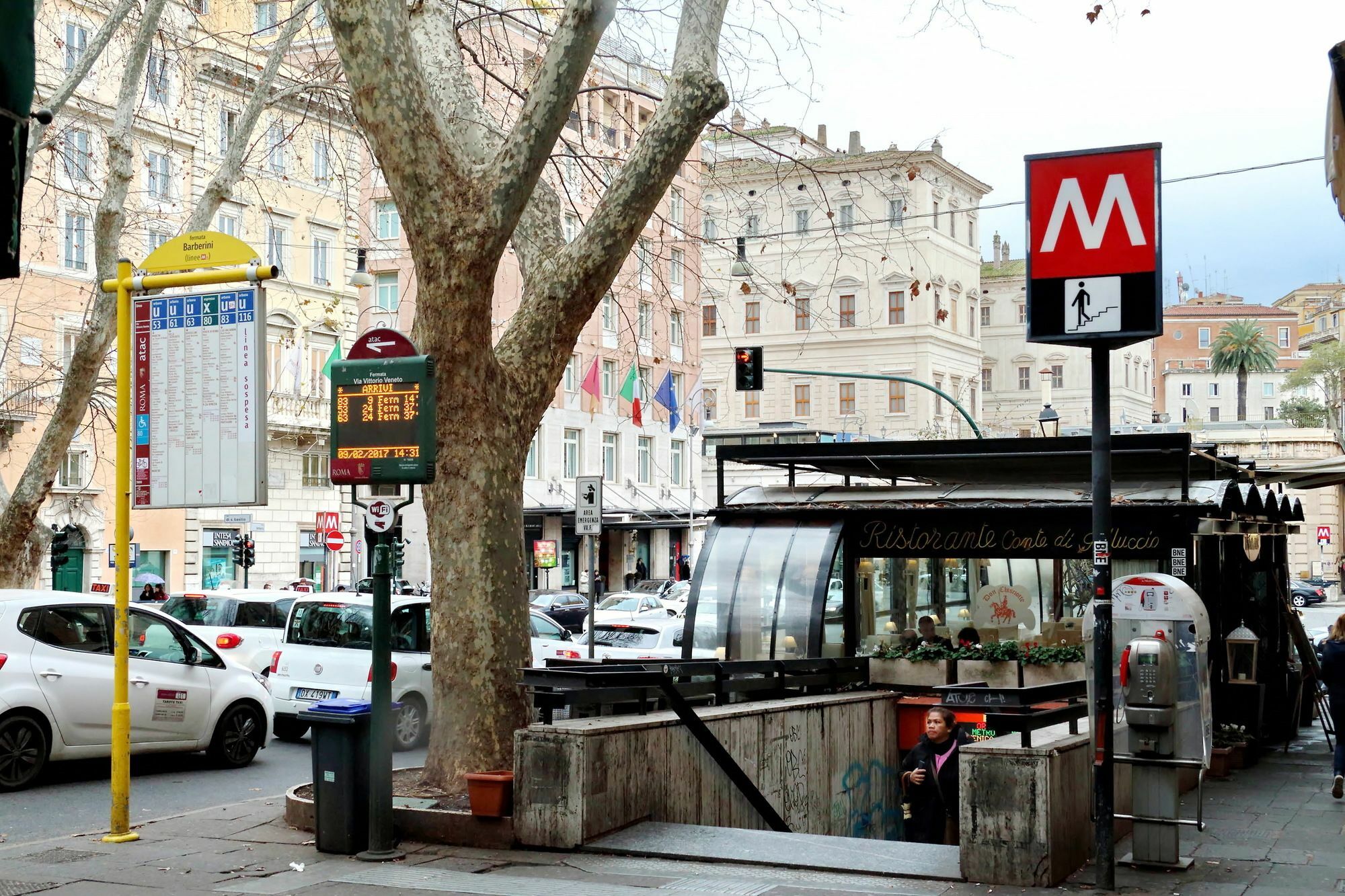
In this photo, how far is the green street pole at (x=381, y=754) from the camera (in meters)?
9.47

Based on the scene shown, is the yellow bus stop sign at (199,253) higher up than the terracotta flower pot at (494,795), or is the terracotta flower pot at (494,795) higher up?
the yellow bus stop sign at (199,253)

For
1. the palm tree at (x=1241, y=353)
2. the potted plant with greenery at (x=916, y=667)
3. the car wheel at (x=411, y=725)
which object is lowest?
the car wheel at (x=411, y=725)

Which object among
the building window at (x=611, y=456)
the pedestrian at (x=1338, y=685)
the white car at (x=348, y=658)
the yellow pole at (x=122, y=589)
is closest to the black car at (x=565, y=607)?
the building window at (x=611, y=456)

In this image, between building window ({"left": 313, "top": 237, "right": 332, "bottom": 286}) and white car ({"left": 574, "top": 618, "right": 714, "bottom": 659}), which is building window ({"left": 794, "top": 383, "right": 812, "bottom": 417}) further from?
white car ({"left": 574, "top": 618, "right": 714, "bottom": 659})

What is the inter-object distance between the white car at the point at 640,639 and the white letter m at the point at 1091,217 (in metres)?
15.2

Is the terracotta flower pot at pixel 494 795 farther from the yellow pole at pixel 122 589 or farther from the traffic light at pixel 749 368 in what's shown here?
the traffic light at pixel 749 368

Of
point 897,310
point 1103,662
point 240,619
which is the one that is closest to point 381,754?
point 1103,662

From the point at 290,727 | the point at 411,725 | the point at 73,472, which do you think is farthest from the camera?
the point at 73,472

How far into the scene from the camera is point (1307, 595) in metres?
65.8

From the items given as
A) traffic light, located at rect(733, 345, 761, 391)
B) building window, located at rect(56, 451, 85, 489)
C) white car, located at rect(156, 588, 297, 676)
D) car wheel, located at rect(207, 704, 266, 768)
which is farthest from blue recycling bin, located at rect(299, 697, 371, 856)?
building window, located at rect(56, 451, 85, 489)

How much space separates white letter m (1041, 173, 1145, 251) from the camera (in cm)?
860

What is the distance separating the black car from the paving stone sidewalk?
93.8ft

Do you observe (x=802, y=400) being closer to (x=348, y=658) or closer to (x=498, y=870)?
(x=348, y=658)

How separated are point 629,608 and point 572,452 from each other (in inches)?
858
